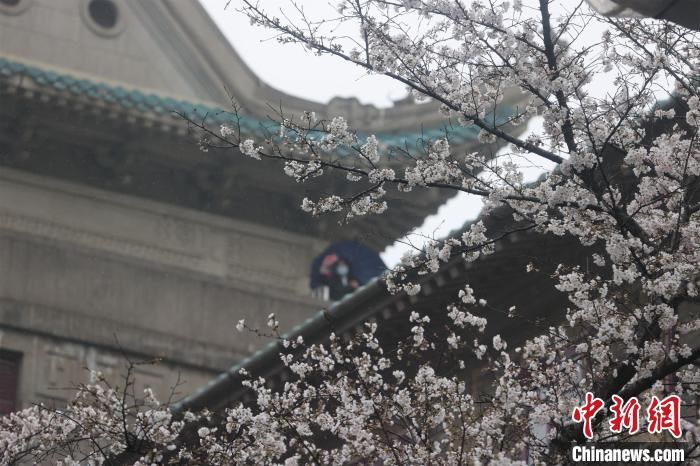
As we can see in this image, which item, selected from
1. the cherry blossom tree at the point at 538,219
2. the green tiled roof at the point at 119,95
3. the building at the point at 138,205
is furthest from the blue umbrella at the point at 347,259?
the cherry blossom tree at the point at 538,219

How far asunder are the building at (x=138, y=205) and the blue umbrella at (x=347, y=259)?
0.85 feet

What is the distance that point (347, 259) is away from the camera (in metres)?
25.2

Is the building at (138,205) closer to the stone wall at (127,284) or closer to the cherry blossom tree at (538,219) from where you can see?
the stone wall at (127,284)

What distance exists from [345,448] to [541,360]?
149cm

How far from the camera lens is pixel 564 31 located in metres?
10.5

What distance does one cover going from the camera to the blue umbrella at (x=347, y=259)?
976 inches

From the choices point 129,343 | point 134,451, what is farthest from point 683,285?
point 129,343

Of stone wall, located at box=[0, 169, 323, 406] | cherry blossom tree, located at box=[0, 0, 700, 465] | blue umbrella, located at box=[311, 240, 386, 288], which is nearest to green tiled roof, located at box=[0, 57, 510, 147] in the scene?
stone wall, located at box=[0, 169, 323, 406]

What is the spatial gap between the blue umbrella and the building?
0.85ft

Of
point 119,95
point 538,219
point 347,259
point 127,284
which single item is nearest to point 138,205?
point 127,284

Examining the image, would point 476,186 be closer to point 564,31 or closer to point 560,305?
point 564,31

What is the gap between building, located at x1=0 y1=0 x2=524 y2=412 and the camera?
75.9 feet

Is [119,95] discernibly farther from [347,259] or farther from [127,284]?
[347,259]

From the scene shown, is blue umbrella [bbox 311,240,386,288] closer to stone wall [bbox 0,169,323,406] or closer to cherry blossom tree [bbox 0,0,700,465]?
stone wall [bbox 0,169,323,406]
